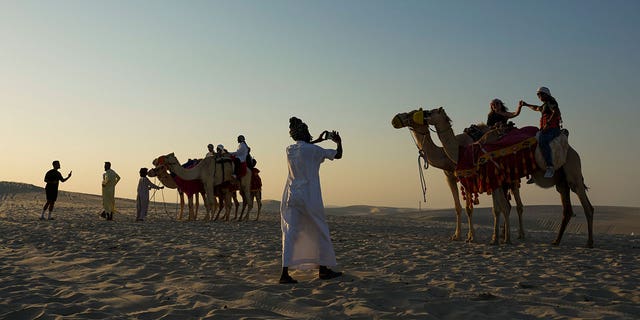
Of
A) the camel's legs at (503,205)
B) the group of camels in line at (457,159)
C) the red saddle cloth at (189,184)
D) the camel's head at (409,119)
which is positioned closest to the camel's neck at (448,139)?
the group of camels in line at (457,159)

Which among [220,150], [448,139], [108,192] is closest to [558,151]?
[448,139]

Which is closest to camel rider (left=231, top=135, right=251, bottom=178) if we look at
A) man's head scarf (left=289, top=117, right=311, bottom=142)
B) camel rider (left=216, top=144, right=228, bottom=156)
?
camel rider (left=216, top=144, right=228, bottom=156)

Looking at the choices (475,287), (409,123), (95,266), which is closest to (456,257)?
(475,287)

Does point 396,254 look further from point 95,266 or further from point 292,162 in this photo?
point 95,266

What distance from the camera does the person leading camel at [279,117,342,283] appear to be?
6.14 metres

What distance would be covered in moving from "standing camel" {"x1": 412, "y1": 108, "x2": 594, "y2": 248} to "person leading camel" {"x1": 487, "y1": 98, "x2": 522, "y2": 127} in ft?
4.14

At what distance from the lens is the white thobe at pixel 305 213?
6.14 m

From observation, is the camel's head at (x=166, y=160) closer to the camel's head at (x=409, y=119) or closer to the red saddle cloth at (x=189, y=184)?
the red saddle cloth at (x=189, y=184)

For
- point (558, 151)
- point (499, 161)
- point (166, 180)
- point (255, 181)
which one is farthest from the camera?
point (255, 181)

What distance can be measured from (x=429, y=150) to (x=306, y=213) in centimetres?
498

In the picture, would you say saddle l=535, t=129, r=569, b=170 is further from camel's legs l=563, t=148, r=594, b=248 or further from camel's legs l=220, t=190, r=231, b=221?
camel's legs l=220, t=190, r=231, b=221

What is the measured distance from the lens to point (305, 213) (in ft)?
20.5

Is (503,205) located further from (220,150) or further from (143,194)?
(143,194)

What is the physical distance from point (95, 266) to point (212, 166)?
1019cm
